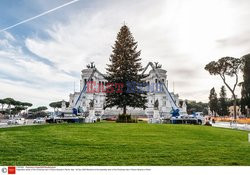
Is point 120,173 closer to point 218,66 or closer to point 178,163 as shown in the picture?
point 178,163

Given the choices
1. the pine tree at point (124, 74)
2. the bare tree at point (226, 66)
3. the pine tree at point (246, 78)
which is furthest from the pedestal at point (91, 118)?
the bare tree at point (226, 66)

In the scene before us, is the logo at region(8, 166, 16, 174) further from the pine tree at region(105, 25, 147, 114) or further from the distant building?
the pine tree at region(105, 25, 147, 114)

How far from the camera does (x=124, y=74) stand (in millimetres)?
12141

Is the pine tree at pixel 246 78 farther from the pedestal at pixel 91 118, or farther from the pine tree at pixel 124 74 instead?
the pedestal at pixel 91 118

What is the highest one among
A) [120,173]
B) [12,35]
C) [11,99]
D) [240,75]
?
[12,35]

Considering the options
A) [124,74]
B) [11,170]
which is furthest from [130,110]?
[11,170]

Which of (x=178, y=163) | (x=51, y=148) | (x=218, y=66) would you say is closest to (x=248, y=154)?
(x=178, y=163)

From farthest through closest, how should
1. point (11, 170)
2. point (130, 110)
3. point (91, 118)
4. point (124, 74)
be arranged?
point (130, 110), point (91, 118), point (124, 74), point (11, 170)

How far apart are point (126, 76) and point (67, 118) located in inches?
129

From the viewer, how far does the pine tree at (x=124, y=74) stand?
1176cm

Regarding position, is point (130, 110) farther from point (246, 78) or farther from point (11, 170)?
point (11, 170)

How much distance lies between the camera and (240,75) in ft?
12.8

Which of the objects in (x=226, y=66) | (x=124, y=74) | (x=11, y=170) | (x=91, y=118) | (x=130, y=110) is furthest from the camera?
(x=130, y=110)

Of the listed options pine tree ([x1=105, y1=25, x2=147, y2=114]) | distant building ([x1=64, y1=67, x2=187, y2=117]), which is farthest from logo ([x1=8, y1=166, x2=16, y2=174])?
pine tree ([x1=105, y1=25, x2=147, y2=114])
